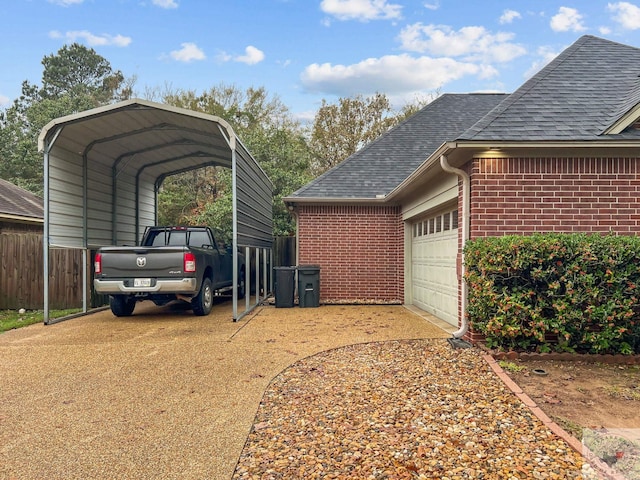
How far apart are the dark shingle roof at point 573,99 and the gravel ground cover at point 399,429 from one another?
10.3 ft

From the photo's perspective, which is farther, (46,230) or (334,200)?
(334,200)

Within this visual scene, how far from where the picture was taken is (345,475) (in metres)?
2.45

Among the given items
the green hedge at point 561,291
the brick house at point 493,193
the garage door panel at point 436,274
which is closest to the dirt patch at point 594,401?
the green hedge at point 561,291

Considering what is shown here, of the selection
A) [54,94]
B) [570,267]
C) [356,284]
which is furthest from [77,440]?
[54,94]

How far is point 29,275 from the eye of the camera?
9664 millimetres

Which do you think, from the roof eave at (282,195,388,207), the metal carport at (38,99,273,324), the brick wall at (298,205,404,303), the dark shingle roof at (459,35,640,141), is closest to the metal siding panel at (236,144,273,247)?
→ the metal carport at (38,99,273,324)

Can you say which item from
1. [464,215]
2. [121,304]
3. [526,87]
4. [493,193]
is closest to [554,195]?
[493,193]

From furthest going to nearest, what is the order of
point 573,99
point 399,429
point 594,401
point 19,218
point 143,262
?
point 19,218 → point 143,262 → point 573,99 → point 594,401 → point 399,429

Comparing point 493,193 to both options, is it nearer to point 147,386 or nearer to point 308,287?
point 147,386

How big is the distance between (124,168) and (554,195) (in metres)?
9.98

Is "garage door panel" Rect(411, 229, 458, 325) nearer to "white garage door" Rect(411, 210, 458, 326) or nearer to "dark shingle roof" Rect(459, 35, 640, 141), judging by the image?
"white garage door" Rect(411, 210, 458, 326)

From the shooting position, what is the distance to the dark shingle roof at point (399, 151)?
414 inches

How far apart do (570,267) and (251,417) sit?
390 cm

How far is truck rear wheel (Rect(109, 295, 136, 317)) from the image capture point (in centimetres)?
846
